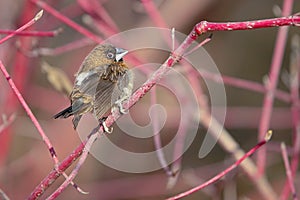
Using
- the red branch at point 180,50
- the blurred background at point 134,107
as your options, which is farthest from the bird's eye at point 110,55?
the blurred background at point 134,107

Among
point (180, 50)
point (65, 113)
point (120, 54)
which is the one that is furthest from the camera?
point (120, 54)

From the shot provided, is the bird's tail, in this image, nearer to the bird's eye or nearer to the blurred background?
the bird's eye

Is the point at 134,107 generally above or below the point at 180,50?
above

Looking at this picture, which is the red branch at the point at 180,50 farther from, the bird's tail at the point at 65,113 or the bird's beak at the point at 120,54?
the bird's beak at the point at 120,54

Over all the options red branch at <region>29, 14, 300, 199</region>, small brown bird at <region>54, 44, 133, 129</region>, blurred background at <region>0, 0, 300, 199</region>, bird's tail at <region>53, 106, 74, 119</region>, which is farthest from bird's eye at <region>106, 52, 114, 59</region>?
blurred background at <region>0, 0, 300, 199</region>

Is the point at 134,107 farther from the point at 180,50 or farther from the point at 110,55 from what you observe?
the point at 180,50

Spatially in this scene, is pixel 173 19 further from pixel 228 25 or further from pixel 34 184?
pixel 228 25

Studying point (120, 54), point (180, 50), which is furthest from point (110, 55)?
point (180, 50)
